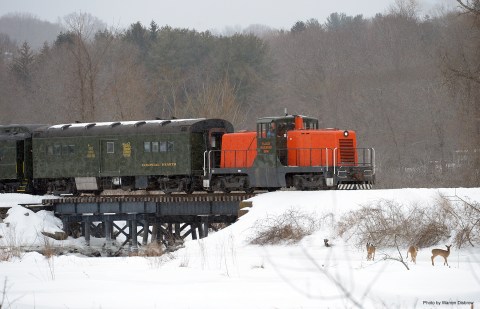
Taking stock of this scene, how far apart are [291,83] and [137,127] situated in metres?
46.3

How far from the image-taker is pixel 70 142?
33344mm

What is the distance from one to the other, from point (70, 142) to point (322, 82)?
4179 centimetres

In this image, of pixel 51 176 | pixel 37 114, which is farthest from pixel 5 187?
pixel 37 114

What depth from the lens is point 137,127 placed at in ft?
104

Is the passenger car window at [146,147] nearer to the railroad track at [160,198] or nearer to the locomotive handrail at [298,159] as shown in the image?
the railroad track at [160,198]

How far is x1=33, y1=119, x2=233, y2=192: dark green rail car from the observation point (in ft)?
99.0

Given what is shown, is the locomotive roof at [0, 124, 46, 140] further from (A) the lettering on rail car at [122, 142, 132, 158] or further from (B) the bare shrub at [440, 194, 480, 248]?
(B) the bare shrub at [440, 194, 480, 248]

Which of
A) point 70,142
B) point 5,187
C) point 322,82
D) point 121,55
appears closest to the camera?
point 70,142

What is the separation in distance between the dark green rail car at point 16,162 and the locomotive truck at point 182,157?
0.05 m

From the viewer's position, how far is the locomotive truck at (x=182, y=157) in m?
26.2

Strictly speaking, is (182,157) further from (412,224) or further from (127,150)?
(412,224)

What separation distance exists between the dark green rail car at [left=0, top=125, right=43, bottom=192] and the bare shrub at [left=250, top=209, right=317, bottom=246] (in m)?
16.5

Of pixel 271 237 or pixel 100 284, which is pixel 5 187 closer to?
pixel 271 237

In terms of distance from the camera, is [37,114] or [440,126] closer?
[440,126]
